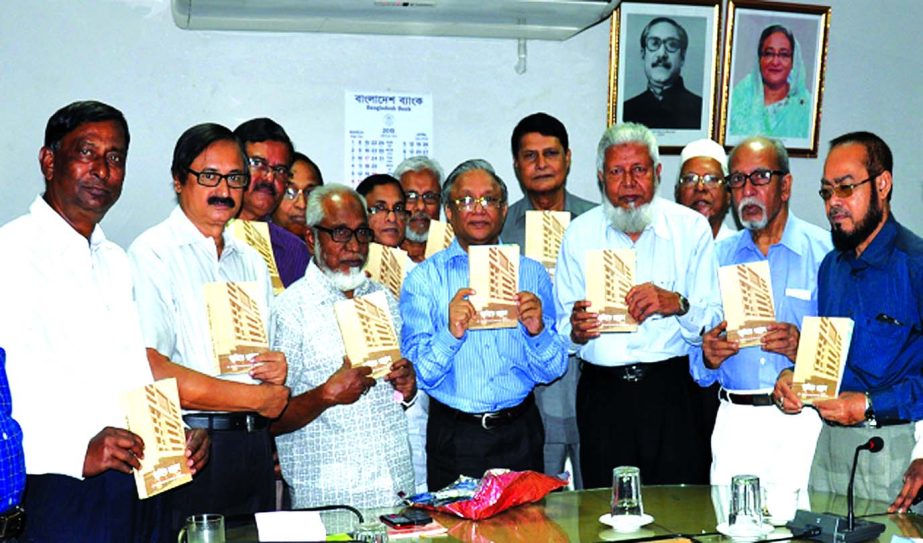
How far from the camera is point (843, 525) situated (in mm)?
2926

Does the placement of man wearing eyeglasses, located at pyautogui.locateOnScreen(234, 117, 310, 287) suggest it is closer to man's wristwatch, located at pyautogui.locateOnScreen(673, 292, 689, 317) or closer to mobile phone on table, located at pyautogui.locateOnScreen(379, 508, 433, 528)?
man's wristwatch, located at pyautogui.locateOnScreen(673, 292, 689, 317)

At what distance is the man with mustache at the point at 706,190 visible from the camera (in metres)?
5.28

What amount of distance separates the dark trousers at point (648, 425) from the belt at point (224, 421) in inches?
57.5

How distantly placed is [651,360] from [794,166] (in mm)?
2874

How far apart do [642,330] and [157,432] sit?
2.07 m

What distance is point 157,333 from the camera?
336 cm

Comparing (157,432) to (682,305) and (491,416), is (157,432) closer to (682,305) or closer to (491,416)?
(491,416)

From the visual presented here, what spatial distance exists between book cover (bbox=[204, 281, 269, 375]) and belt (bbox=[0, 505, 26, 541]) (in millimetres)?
930

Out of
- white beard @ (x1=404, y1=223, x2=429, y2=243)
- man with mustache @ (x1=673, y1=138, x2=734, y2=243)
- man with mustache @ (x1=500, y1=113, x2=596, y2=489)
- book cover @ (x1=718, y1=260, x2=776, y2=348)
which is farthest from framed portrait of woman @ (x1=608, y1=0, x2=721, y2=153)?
book cover @ (x1=718, y1=260, x2=776, y2=348)

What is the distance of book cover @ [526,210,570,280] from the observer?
4.63 m

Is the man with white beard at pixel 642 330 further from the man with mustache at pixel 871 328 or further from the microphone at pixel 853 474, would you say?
the microphone at pixel 853 474

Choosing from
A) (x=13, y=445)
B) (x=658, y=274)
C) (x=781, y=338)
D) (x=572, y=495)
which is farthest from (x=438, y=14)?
(x=13, y=445)

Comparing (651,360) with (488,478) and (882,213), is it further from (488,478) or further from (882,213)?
(488,478)

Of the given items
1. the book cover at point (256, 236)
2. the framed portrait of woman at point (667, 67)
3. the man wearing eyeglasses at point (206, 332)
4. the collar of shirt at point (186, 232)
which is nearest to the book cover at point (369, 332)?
the man wearing eyeglasses at point (206, 332)
